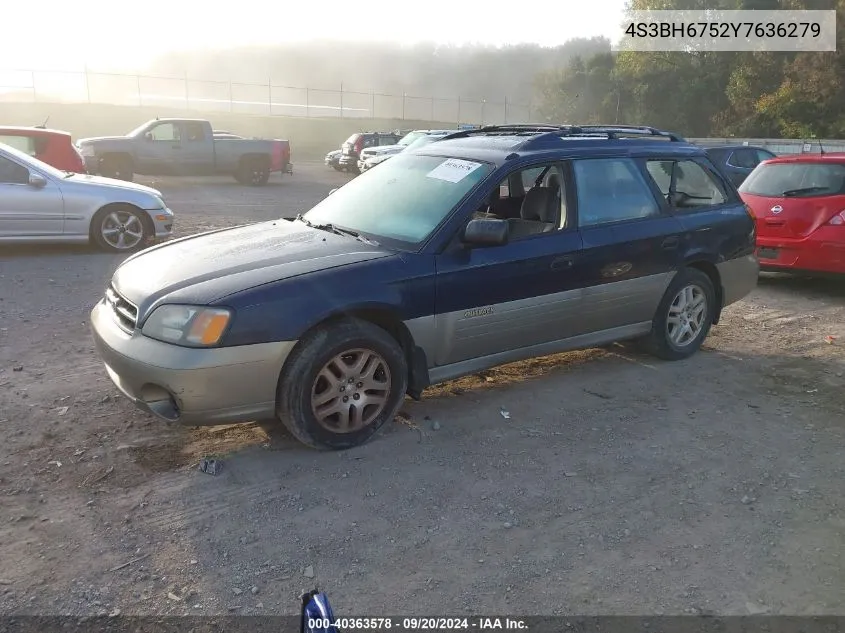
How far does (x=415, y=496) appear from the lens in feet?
11.7

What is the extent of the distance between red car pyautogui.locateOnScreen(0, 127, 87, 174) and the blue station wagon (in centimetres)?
943

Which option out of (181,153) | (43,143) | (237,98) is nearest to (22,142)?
(43,143)

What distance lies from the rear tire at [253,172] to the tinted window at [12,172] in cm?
1261

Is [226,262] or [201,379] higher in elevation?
[226,262]

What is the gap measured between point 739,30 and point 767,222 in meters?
34.7

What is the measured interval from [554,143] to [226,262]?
2.38 metres

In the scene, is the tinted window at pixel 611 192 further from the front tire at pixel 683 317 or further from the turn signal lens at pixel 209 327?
the turn signal lens at pixel 209 327

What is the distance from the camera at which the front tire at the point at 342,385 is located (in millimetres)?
3789

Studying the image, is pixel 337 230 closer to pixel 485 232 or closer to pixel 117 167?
pixel 485 232

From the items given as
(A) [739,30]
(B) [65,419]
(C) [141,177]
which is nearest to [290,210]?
(C) [141,177]

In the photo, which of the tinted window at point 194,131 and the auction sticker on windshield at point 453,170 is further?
the tinted window at point 194,131

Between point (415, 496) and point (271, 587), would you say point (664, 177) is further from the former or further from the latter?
point (271, 587)

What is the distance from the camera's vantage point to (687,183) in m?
5.72

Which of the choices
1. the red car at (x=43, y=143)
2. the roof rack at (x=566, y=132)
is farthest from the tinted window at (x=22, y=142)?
the roof rack at (x=566, y=132)
